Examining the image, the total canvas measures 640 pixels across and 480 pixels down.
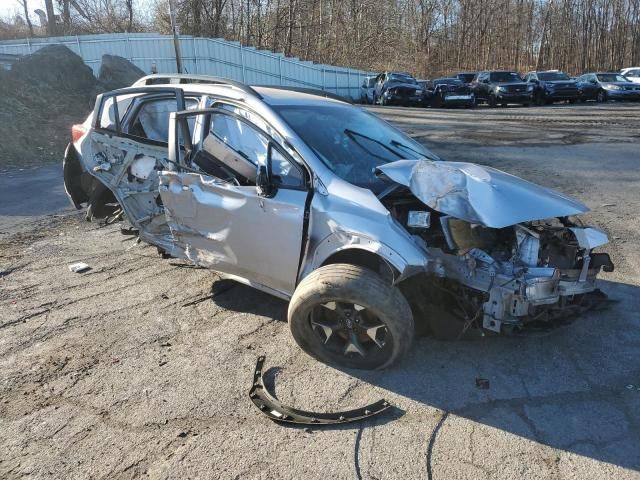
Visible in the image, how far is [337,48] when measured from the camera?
4016cm

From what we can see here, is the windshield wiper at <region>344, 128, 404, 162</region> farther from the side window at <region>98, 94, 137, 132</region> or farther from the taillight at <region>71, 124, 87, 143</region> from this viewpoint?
the taillight at <region>71, 124, 87, 143</region>

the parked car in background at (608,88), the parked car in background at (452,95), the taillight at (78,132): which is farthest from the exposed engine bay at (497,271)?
the parked car in background at (608,88)

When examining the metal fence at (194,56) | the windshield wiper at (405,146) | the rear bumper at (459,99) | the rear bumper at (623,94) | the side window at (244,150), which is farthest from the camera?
the rear bumper at (623,94)

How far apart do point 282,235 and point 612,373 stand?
2370 mm

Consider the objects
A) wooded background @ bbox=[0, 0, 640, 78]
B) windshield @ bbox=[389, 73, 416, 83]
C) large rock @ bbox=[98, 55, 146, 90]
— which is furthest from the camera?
wooded background @ bbox=[0, 0, 640, 78]

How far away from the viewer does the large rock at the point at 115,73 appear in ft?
62.1

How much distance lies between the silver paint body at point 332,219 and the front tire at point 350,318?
17cm

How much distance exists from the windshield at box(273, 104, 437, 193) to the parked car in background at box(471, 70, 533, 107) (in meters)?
22.3

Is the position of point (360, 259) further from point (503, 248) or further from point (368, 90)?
point (368, 90)

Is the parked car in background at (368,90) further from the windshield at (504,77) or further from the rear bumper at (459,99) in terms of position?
the windshield at (504,77)

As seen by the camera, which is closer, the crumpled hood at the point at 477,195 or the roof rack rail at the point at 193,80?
the crumpled hood at the point at 477,195

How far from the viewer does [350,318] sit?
3467mm

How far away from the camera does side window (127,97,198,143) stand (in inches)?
205

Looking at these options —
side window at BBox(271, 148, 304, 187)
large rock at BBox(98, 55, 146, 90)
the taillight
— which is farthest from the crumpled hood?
large rock at BBox(98, 55, 146, 90)
